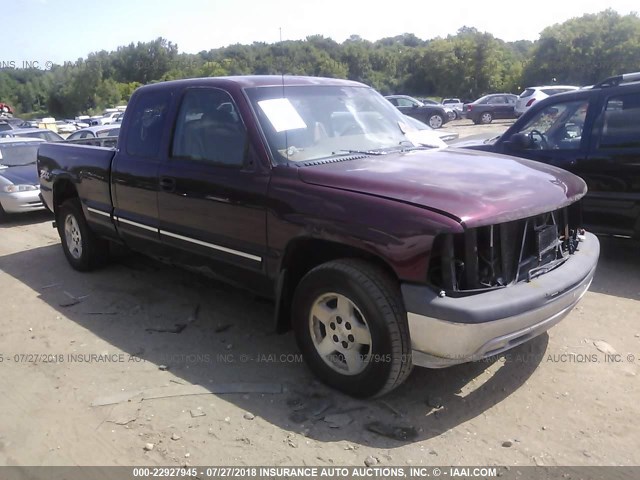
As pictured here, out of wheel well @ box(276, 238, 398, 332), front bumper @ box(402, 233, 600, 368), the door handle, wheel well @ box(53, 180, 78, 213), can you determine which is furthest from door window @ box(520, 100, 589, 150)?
wheel well @ box(53, 180, 78, 213)

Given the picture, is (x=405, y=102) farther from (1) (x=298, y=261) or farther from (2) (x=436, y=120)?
(1) (x=298, y=261)

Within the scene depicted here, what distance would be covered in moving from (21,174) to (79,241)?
207 inches

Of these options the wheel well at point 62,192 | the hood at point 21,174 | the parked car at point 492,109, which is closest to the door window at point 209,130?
the wheel well at point 62,192

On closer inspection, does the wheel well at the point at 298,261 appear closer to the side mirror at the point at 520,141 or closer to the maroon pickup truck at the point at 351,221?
the maroon pickup truck at the point at 351,221

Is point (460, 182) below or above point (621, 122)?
below

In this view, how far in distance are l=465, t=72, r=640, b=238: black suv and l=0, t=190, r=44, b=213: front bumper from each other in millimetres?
7912

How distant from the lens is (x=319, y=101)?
4.22 meters

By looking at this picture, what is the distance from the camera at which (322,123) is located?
408 cm

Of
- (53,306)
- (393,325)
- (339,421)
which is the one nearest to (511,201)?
(393,325)

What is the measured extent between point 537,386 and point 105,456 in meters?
2.58

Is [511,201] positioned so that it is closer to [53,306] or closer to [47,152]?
[53,306]

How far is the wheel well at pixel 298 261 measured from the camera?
3535 millimetres

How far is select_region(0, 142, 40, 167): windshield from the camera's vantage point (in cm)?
1103

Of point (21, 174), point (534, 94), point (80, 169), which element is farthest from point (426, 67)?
point (80, 169)
